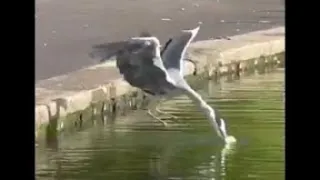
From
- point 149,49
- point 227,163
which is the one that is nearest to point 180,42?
point 149,49

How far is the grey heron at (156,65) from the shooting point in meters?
1.77

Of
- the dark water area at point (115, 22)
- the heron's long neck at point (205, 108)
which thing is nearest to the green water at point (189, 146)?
the heron's long neck at point (205, 108)

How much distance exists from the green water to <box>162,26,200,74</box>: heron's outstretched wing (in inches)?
3.3

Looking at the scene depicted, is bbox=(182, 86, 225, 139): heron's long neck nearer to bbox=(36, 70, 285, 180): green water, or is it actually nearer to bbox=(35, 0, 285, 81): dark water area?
bbox=(36, 70, 285, 180): green water

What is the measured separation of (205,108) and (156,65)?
0.51ft

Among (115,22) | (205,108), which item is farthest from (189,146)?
(115,22)

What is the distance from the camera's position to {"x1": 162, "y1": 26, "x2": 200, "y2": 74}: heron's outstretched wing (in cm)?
178

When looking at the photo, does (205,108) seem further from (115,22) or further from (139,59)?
(115,22)

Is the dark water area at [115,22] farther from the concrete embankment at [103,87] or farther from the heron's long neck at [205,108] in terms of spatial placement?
the heron's long neck at [205,108]

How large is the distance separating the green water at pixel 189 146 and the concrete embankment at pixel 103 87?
3cm

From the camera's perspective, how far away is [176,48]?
70.2 inches

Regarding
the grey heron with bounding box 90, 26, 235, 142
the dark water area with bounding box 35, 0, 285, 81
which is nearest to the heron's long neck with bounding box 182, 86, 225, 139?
the grey heron with bounding box 90, 26, 235, 142

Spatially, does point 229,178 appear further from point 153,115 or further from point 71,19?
point 71,19
